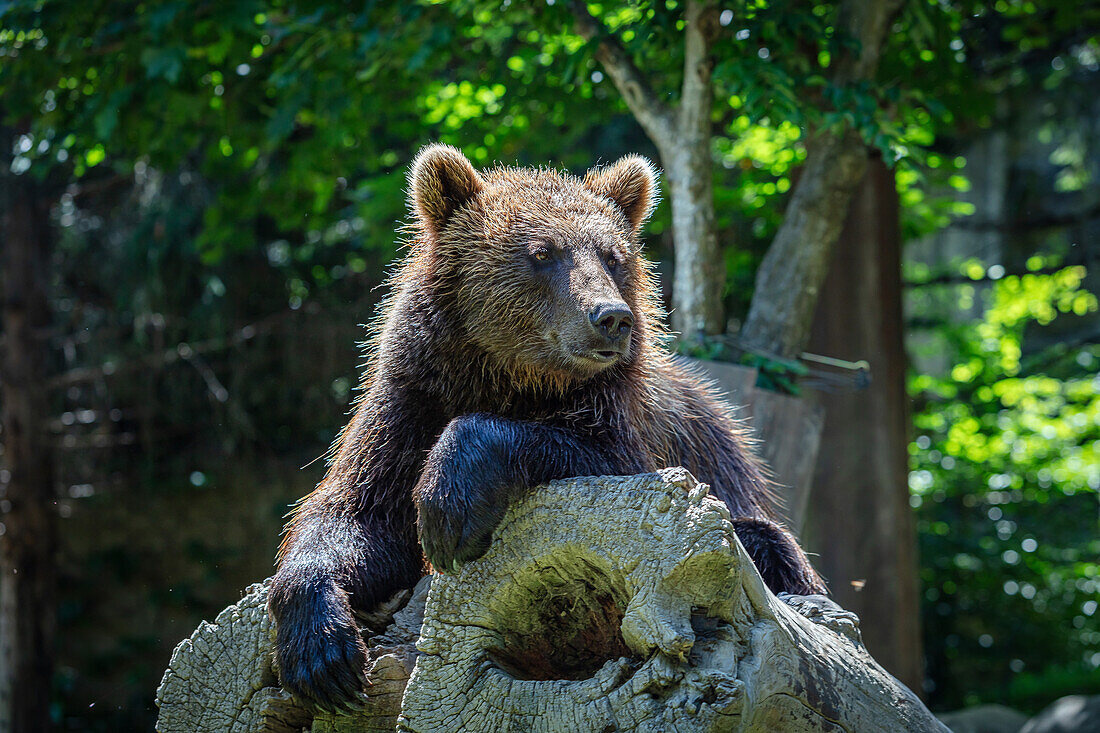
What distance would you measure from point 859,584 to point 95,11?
591 centimetres

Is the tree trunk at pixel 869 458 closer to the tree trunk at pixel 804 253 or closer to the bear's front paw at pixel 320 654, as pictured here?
the tree trunk at pixel 804 253

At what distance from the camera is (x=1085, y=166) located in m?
11.5

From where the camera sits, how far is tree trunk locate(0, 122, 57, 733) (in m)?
8.23

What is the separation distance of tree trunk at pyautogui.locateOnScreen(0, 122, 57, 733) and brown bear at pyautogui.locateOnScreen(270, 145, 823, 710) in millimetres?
6026

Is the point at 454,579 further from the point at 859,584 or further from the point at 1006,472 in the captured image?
the point at 1006,472

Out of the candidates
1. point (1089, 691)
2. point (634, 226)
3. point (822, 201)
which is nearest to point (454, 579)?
point (634, 226)

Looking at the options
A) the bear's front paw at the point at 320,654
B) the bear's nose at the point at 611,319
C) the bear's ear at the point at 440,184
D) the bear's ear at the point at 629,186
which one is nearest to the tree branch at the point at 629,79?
the bear's ear at the point at 629,186

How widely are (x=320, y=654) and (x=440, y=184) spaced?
5.96 feet

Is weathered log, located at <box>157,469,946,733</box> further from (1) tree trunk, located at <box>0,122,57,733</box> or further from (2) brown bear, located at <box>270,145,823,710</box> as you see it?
(1) tree trunk, located at <box>0,122,57,733</box>

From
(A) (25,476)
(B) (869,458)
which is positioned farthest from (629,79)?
(A) (25,476)

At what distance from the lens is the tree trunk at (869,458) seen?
20.7 feet

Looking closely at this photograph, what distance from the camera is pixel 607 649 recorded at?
109 inches

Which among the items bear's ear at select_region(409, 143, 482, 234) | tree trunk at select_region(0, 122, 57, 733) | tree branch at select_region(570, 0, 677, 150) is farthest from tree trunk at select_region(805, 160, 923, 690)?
tree trunk at select_region(0, 122, 57, 733)

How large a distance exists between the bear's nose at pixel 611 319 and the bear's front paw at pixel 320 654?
122cm
